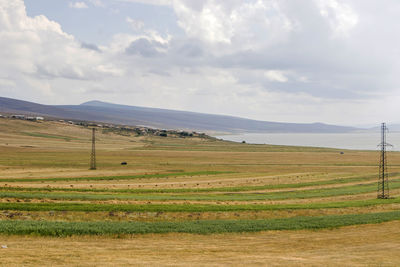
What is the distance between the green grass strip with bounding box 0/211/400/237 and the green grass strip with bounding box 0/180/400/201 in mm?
9549

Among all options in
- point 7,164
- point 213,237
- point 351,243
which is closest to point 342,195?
point 351,243

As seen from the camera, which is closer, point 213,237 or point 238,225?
point 213,237

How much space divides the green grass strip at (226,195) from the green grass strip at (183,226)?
9.55 metres

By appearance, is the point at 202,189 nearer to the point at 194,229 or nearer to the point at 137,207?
the point at 137,207

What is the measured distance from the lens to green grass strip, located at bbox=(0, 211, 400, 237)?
2350cm

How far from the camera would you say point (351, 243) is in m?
24.1

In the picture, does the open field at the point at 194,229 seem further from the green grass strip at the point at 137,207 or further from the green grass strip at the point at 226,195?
the green grass strip at the point at 226,195

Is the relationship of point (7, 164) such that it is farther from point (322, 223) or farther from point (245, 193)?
point (322, 223)

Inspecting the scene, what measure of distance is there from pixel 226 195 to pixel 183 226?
56.8 ft

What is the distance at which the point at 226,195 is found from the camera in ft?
141

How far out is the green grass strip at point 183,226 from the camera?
925 inches

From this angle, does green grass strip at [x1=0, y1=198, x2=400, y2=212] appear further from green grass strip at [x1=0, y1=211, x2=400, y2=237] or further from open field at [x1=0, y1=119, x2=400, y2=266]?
green grass strip at [x1=0, y1=211, x2=400, y2=237]

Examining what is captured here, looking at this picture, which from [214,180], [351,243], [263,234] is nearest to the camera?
[351,243]

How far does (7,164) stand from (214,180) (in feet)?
124
